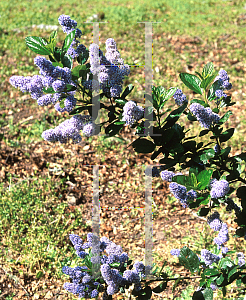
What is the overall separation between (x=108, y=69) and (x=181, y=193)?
0.64 m

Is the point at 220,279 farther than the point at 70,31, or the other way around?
the point at 220,279

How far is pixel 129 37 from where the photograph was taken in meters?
5.94

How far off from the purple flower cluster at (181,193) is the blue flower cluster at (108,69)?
0.48 m

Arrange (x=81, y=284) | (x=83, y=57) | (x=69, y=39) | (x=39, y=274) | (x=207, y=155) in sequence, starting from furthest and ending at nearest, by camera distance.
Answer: (x=39, y=274) → (x=81, y=284) → (x=207, y=155) → (x=83, y=57) → (x=69, y=39)

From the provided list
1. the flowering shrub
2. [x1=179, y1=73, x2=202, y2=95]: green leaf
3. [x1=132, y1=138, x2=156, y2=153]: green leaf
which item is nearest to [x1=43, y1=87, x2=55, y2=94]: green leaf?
the flowering shrub

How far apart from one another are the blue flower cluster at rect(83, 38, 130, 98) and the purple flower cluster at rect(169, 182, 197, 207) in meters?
0.48

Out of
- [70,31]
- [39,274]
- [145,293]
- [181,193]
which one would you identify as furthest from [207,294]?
[39,274]

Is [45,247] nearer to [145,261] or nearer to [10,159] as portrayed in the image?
[145,261]

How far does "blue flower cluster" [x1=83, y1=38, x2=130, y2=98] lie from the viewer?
134 centimetres

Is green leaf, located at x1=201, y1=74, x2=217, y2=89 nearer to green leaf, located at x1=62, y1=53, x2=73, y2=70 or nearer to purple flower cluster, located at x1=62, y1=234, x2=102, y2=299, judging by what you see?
green leaf, located at x1=62, y1=53, x2=73, y2=70

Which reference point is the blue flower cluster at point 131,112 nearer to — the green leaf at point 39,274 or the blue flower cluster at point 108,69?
the blue flower cluster at point 108,69

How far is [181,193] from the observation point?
55.3 inches

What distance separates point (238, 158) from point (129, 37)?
15.5ft

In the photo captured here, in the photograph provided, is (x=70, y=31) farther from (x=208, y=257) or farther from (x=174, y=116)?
(x=208, y=257)
